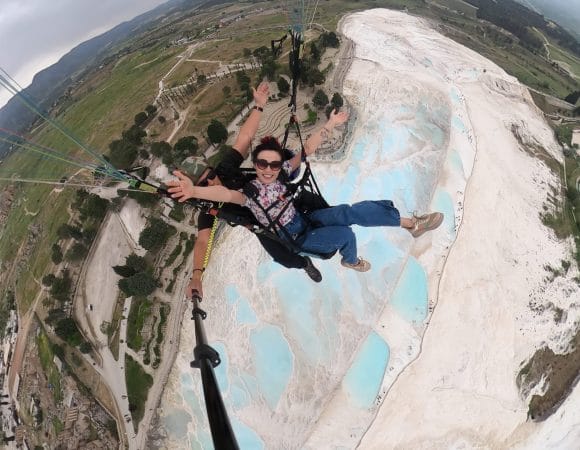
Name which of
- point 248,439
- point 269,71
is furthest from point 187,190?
point 269,71

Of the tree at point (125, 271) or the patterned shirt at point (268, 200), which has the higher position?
the patterned shirt at point (268, 200)

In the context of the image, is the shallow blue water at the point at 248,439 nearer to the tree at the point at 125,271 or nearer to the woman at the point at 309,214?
the tree at the point at 125,271

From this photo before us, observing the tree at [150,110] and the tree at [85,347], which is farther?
the tree at [150,110]

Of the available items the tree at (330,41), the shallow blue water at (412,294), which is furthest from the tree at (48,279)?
the tree at (330,41)

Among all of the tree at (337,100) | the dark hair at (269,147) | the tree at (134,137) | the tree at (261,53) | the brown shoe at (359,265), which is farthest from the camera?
the tree at (261,53)

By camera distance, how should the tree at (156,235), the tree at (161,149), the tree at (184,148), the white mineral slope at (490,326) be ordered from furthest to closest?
1. the tree at (161,149)
2. the tree at (184,148)
3. the tree at (156,235)
4. the white mineral slope at (490,326)

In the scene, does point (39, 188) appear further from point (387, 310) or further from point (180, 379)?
point (387, 310)

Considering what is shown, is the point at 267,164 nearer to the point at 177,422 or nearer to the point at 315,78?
the point at 177,422
